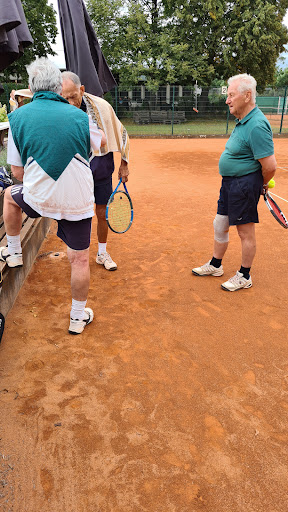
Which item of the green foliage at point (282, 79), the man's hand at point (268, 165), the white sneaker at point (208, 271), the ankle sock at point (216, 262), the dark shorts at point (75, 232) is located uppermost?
the green foliage at point (282, 79)

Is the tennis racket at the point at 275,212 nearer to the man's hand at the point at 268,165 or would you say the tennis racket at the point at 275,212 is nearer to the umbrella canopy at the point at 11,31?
the man's hand at the point at 268,165

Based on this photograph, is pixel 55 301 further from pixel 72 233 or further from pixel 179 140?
pixel 179 140

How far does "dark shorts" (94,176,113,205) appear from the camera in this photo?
366cm

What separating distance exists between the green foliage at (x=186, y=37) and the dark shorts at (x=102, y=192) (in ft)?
76.5

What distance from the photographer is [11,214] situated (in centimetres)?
287

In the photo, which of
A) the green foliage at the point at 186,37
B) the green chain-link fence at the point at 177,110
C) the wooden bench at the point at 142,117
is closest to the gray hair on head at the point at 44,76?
the green chain-link fence at the point at 177,110

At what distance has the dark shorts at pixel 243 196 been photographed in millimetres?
3205

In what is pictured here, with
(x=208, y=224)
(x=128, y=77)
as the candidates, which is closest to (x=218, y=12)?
(x=128, y=77)

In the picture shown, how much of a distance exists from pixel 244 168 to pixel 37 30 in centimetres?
2881

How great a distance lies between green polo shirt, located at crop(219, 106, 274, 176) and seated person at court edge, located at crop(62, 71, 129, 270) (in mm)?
927

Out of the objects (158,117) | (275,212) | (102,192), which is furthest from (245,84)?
(158,117)

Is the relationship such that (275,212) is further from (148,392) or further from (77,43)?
(77,43)

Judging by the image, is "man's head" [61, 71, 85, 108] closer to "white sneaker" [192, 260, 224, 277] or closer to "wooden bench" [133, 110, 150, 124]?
"white sneaker" [192, 260, 224, 277]

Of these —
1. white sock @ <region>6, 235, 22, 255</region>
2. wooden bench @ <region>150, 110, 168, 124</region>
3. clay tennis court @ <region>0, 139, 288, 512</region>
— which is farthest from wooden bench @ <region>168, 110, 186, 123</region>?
white sock @ <region>6, 235, 22, 255</region>
